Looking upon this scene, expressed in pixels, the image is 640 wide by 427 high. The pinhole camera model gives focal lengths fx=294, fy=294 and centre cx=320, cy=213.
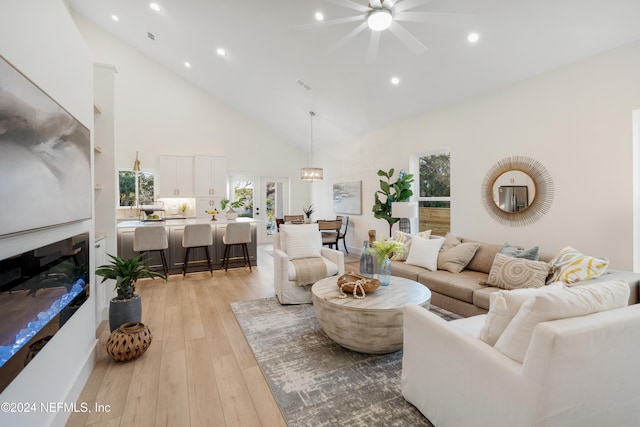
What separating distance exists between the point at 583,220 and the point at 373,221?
3.87m

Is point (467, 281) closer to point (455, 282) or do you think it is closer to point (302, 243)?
point (455, 282)

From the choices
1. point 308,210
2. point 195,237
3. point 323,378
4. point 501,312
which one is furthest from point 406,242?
point 308,210

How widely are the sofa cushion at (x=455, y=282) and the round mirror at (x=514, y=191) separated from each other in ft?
3.35

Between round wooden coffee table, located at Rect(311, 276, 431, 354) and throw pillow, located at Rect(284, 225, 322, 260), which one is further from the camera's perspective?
throw pillow, located at Rect(284, 225, 322, 260)

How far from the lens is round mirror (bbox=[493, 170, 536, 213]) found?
12.2 feet

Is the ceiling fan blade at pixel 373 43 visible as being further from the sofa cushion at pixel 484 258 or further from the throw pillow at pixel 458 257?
the sofa cushion at pixel 484 258

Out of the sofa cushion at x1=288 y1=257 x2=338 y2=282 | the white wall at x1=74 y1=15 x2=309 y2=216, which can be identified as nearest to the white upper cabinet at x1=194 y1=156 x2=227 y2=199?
the white wall at x1=74 y1=15 x2=309 y2=216

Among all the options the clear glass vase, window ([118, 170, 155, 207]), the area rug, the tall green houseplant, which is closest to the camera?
the area rug

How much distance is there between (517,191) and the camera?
3822 millimetres

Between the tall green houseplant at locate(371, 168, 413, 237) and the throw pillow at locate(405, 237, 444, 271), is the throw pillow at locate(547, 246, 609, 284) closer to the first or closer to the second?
the throw pillow at locate(405, 237, 444, 271)

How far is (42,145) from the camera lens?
153 cm

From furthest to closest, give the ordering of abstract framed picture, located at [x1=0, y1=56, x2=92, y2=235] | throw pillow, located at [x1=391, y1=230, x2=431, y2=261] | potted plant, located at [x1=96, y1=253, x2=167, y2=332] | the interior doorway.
Result: 1. the interior doorway
2. throw pillow, located at [x1=391, y1=230, x2=431, y2=261]
3. potted plant, located at [x1=96, y1=253, x2=167, y2=332]
4. abstract framed picture, located at [x1=0, y1=56, x2=92, y2=235]

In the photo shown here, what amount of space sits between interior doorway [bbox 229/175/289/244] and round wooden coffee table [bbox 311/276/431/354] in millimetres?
6414

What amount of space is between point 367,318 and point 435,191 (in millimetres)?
3532
